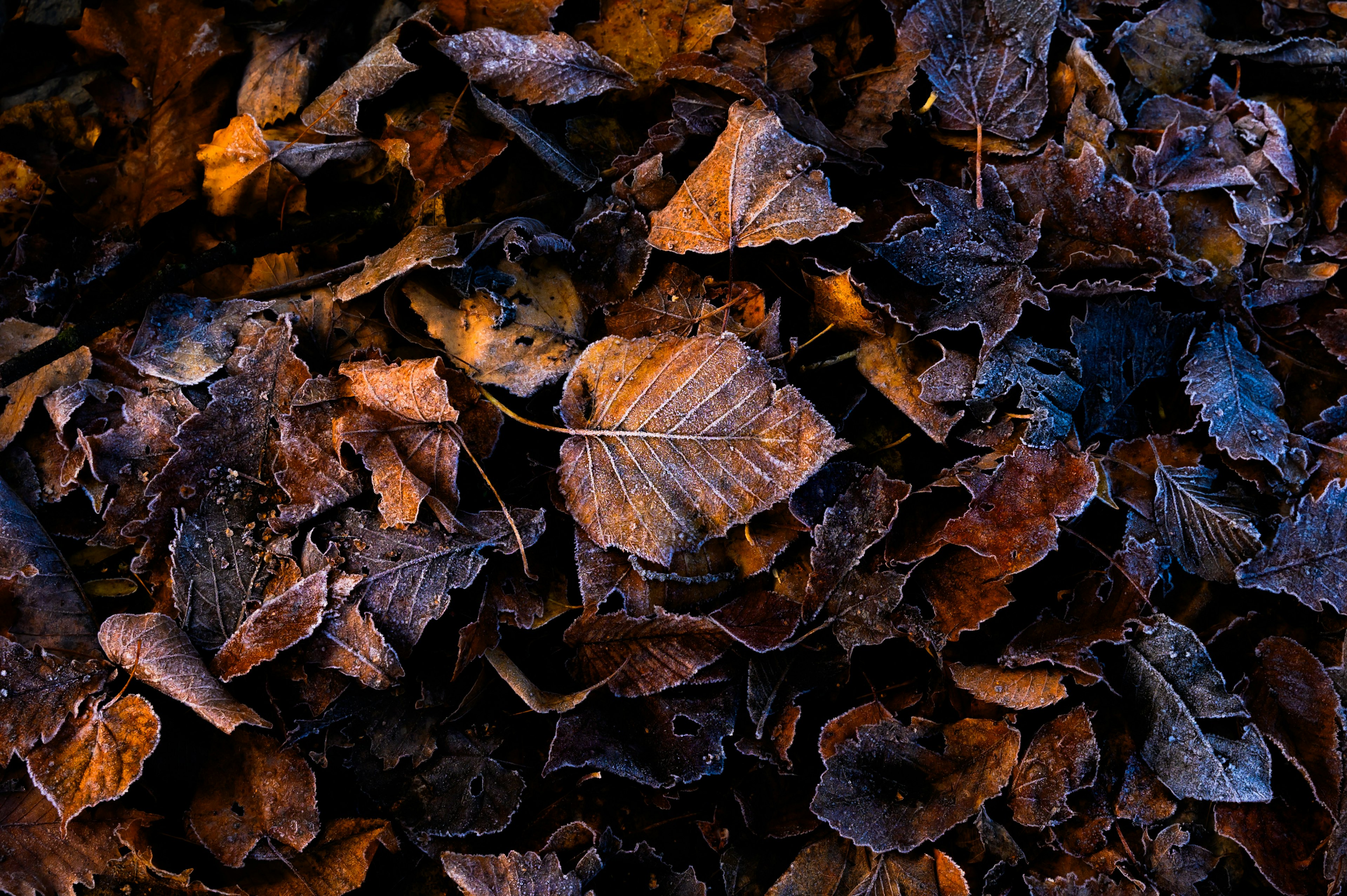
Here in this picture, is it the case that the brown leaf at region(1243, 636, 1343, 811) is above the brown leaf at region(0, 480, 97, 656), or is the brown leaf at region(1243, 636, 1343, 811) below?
below

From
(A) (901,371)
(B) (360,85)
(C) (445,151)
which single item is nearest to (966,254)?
(A) (901,371)

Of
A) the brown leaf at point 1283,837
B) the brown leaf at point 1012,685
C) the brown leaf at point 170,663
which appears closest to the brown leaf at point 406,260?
the brown leaf at point 170,663

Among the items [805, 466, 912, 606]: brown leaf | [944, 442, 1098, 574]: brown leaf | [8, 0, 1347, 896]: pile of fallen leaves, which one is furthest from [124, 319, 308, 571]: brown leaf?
[944, 442, 1098, 574]: brown leaf

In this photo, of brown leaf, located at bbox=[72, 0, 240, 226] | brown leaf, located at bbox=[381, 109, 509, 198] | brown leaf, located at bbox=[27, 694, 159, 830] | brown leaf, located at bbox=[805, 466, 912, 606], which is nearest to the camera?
brown leaf, located at bbox=[27, 694, 159, 830]

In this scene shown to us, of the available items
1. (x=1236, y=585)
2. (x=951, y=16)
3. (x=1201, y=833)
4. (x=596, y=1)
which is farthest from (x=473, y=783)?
(x=951, y=16)

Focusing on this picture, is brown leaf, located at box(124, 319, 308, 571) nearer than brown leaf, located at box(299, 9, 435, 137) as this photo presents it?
Yes

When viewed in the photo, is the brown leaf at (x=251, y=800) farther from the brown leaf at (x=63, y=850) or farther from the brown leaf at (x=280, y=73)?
the brown leaf at (x=280, y=73)

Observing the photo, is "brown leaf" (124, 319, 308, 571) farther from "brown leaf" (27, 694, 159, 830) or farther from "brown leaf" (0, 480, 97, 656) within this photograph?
"brown leaf" (27, 694, 159, 830)
